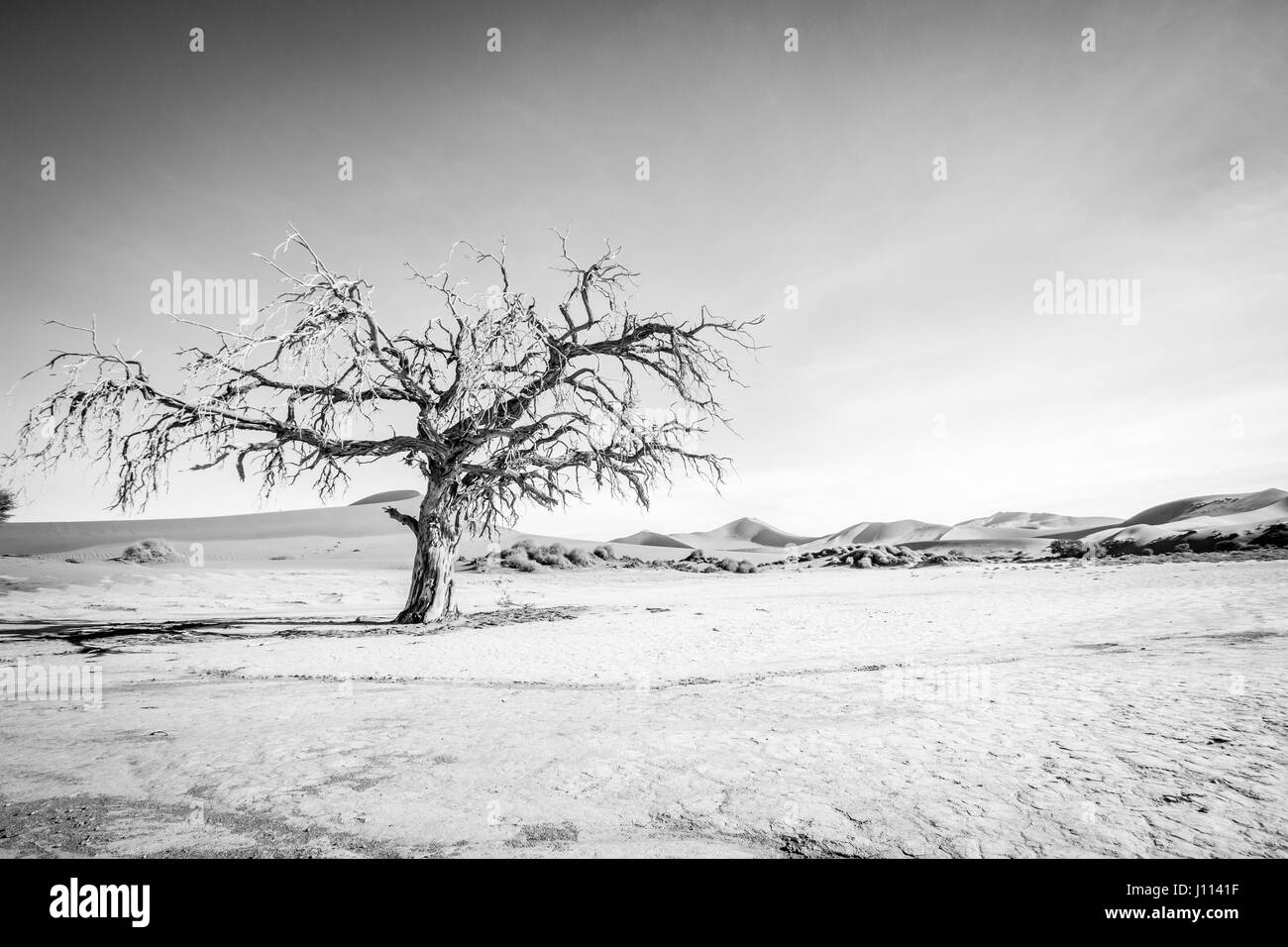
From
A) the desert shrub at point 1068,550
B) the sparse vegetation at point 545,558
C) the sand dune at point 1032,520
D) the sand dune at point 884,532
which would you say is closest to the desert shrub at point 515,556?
the sparse vegetation at point 545,558

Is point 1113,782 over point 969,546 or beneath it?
over

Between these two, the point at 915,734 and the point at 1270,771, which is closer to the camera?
the point at 1270,771

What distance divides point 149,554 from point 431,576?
25515 millimetres

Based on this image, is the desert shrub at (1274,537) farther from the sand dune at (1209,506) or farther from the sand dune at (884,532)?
the sand dune at (884,532)

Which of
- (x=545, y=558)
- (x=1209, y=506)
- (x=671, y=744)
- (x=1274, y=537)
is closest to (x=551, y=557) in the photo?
(x=545, y=558)

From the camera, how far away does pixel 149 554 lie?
2914 centimetres

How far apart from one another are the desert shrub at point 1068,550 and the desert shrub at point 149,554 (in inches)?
1897

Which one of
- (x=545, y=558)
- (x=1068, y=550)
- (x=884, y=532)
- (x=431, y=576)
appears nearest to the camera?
(x=431, y=576)

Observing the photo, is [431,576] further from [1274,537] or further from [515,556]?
[1274,537]

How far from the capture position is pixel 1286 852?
7.68ft

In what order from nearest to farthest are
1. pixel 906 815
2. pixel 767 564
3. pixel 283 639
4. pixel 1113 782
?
pixel 906 815
pixel 1113 782
pixel 283 639
pixel 767 564
